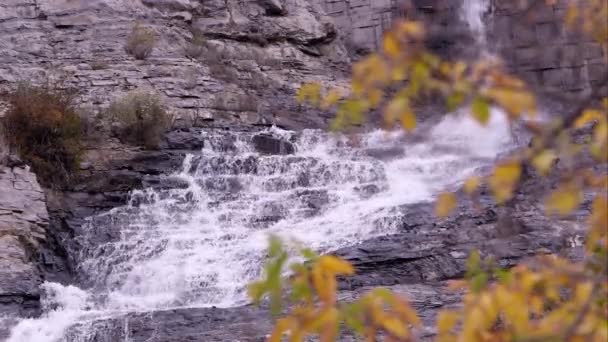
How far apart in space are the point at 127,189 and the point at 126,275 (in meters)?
3.16

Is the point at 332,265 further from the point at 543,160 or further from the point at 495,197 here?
the point at 543,160

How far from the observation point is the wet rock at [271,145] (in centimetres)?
1606

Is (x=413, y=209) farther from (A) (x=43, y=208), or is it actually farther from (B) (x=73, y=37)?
(B) (x=73, y=37)

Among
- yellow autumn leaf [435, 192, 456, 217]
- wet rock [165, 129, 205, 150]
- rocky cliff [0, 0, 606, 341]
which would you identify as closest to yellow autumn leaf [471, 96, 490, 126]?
yellow autumn leaf [435, 192, 456, 217]

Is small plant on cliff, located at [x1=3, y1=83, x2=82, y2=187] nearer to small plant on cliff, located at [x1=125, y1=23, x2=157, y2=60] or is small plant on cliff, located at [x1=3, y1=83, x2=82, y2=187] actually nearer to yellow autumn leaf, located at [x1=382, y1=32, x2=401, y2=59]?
small plant on cliff, located at [x1=125, y1=23, x2=157, y2=60]

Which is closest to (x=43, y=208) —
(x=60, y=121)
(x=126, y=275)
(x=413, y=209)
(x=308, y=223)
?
(x=126, y=275)

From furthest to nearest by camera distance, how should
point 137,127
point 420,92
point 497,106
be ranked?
point 137,127 < point 420,92 < point 497,106

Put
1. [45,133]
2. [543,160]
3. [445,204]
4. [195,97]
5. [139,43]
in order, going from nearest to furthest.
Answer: [543,160] → [445,204] → [45,133] → [195,97] → [139,43]

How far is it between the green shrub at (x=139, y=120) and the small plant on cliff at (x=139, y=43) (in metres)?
2.22

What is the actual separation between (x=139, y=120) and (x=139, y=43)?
3156mm

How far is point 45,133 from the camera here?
15.1 meters

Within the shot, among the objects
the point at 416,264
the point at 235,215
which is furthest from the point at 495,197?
the point at 235,215

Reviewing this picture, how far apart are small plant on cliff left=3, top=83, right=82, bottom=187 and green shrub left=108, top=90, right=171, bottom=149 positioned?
771mm

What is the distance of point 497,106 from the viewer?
221 centimetres
